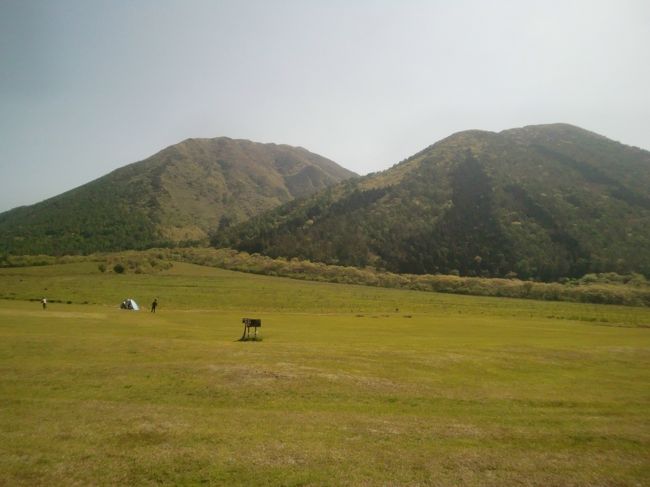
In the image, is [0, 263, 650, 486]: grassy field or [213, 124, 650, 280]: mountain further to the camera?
[213, 124, 650, 280]: mountain

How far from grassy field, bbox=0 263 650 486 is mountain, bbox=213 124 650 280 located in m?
98.3

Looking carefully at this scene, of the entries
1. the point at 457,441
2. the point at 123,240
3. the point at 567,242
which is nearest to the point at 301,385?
the point at 457,441

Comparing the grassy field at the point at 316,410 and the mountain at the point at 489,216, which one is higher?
the mountain at the point at 489,216

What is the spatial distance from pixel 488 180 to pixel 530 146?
132ft

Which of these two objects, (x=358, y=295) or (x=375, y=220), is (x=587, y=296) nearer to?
(x=358, y=295)

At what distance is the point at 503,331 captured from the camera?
38906mm

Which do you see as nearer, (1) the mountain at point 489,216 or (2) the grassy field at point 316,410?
(2) the grassy field at point 316,410

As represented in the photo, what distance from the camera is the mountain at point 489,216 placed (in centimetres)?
12069

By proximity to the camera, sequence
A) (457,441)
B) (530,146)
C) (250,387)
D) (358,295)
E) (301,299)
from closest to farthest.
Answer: (457,441) < (250,387) < (301,299) < (358,295) < (530,146)

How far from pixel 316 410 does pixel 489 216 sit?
138m

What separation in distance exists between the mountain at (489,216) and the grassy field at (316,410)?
3869 inches

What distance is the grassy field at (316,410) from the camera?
10.7 meters

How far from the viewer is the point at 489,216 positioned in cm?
14075

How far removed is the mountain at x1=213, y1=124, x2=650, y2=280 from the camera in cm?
12069
